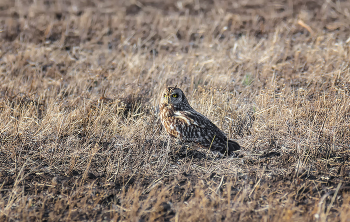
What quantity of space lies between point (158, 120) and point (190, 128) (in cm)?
114

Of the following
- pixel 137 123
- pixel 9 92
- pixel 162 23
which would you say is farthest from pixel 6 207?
pixel 162 23

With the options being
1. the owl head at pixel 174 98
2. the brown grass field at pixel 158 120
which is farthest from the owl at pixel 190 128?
the brown grass field at pixel 158 120

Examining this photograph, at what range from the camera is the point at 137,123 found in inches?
233

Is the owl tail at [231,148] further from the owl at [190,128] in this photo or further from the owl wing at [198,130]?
the owl wing at [198,130]

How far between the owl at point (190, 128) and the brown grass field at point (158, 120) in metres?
0.20

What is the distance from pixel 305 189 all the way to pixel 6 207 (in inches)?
139

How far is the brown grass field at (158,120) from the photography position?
13.2 feet

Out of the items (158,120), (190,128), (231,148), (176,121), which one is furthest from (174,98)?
(231,148)

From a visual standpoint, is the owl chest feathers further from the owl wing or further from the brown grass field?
the brown grass field

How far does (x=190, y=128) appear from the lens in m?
5.22

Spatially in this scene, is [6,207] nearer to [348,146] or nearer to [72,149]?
[72,149]

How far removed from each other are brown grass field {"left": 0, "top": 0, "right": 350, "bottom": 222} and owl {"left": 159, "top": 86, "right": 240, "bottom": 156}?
0.20 meters

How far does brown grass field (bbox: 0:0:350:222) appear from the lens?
13.2 ft

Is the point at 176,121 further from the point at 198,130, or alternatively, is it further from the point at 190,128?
the point at 198,130
